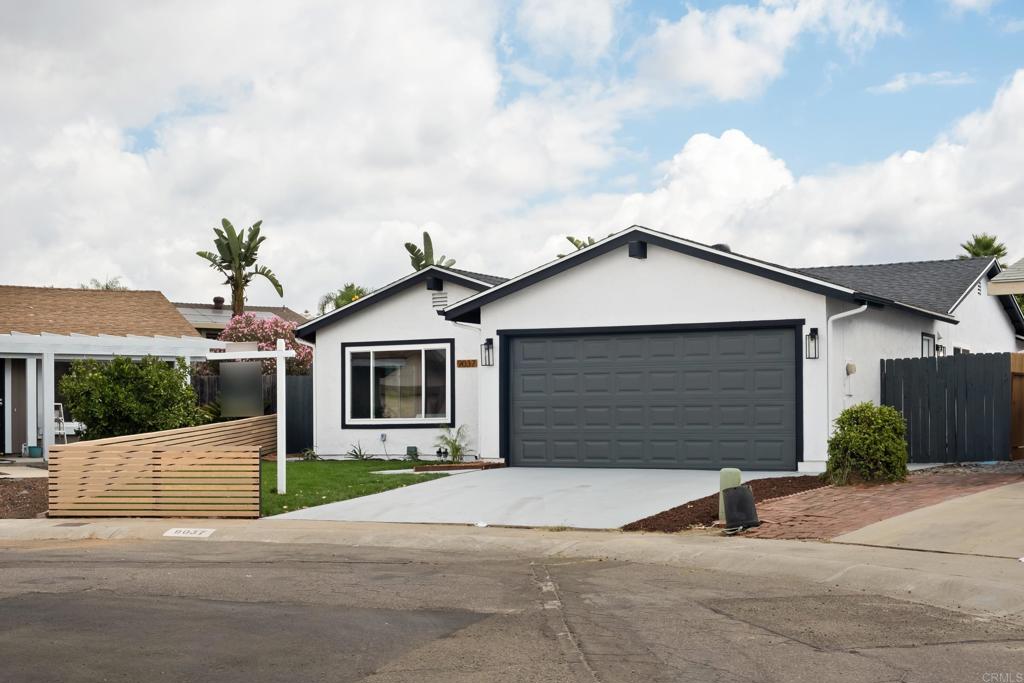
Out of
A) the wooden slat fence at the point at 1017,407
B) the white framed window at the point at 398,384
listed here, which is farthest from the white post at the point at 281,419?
the wooden slat fence at the point at 1017,407

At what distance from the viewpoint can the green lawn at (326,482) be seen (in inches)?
644

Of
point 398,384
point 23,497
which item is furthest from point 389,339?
point 23,497

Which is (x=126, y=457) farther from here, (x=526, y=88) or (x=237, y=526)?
(x=526, y=88)

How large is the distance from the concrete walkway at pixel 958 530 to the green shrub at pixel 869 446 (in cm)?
211

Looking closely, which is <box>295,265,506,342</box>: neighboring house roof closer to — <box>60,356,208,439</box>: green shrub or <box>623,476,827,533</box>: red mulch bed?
<box>60,356,208,439</box>: green shrub

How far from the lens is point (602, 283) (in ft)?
66.1

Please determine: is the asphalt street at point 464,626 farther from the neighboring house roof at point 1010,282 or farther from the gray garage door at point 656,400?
the neighboring house roof at point 1010,282

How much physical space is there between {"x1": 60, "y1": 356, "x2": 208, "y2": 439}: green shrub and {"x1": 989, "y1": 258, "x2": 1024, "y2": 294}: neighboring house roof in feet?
48.8

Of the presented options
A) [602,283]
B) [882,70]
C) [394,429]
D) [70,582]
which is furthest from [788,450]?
[70,582]

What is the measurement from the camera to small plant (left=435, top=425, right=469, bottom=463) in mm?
22734

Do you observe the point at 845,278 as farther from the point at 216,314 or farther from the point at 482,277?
the point at 216,314

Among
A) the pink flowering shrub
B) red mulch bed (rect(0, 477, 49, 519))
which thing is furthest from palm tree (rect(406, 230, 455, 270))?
red mulch bed (rect(0, 477, 49, 519))

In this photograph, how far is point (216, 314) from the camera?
200ft

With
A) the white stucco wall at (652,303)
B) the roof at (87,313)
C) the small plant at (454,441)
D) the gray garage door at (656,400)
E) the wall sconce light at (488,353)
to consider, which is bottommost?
the small plant at (454,441)
